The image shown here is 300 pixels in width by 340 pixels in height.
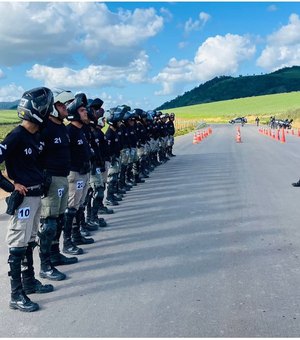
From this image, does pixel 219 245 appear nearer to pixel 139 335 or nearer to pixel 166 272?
pixel 166 272

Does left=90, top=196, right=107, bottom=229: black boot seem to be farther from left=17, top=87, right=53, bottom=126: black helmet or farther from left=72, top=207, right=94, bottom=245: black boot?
left=17, top=87, right=53, bottom=126: black helmet

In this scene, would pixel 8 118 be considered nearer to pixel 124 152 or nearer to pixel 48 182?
pixel 124 152

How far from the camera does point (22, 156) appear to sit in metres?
5.02

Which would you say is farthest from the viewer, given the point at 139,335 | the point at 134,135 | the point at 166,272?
the point at 134,135

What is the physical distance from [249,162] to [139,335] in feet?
50.0

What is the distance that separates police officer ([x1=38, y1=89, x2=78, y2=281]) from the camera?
5973mm

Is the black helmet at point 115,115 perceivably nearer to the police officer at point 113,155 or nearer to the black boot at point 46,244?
the police officer at point 113,155

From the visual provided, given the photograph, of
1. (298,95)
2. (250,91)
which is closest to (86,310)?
(298,95)

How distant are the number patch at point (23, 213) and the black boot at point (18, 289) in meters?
0.32

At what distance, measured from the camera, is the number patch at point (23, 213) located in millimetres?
5035

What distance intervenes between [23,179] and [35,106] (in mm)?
757

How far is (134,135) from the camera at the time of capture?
1321 centimetres

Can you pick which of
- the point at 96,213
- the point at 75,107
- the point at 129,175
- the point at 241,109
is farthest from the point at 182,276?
the point at 241,109

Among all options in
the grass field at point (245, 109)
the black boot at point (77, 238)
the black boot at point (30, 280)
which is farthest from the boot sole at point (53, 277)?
the grass field at point (245, 109)
